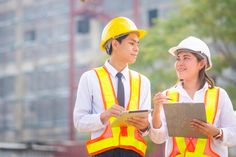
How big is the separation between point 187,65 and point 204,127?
0.48 metres

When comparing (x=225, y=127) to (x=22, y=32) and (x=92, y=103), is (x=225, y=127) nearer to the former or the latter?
(x=92, y=103)

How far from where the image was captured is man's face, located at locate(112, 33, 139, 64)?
4.77 m

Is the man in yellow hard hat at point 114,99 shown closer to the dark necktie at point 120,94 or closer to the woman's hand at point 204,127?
the dark necktie at point 120,94

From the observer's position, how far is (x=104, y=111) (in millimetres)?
4508

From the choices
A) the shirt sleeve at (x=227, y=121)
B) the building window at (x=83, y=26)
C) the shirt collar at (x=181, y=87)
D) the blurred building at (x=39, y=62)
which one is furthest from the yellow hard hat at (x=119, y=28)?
the building window at (x=83, y=26)

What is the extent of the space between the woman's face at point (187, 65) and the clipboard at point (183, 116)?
335mm

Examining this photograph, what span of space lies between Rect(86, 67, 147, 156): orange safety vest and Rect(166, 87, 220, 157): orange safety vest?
23cm

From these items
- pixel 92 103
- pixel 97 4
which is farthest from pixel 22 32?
pixel 92 103

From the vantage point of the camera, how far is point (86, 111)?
462 centimetres

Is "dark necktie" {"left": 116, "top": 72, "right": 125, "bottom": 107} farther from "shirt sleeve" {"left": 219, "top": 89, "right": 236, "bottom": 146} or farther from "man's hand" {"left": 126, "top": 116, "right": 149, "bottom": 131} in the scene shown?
"shirt sleeve" {"left": 219, "top": 89, "right": 236, "bottom": 146}

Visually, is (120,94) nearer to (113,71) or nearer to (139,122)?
(113,71)

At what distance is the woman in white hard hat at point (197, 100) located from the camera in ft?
14.8

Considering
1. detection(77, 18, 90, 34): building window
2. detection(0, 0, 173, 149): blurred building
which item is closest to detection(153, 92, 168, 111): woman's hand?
detection(0, 0, 173, 149): blurred building

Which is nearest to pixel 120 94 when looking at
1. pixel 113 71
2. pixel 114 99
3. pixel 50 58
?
pixel 114 99
